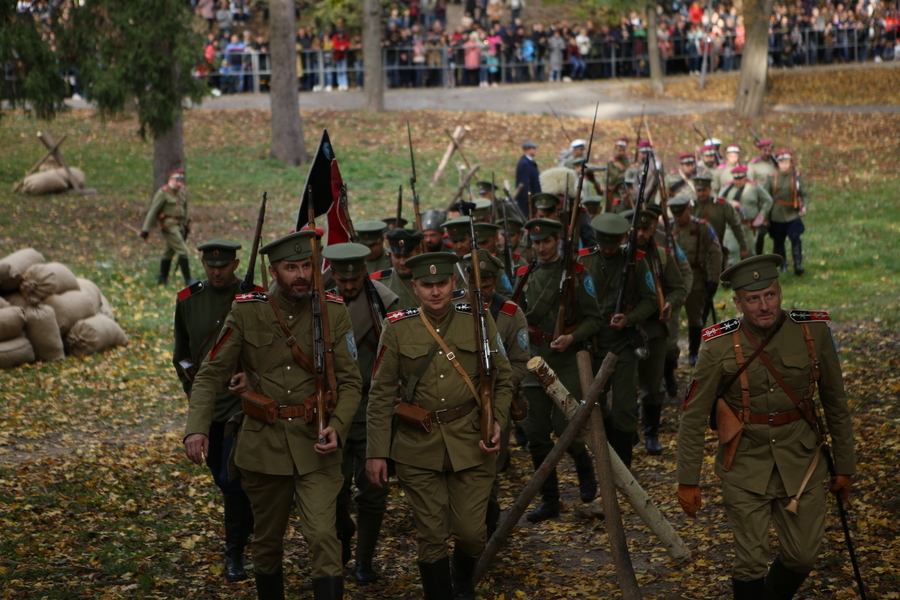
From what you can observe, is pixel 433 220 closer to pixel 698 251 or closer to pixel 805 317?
pixel 698 251

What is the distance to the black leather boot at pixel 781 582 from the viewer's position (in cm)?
557

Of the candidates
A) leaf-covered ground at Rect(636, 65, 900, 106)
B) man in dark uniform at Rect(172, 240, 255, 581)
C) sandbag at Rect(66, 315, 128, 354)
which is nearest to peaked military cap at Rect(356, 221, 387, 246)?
man in dark uniform at Rect(172, 240, 255, 581)

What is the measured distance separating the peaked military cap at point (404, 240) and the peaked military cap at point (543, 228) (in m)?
0.92

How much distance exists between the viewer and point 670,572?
22.9 ft

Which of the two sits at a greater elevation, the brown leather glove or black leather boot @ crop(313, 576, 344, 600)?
the brown leather glove

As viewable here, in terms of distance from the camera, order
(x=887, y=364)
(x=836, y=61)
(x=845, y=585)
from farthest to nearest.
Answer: (x=836, y=61) < (x=887, y=364) < (x=845, y=585)

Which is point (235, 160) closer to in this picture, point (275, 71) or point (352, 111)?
point (275, 71)

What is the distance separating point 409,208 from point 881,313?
12.9 meters

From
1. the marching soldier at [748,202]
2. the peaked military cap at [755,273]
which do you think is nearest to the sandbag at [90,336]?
the marching soldier at [748,202]

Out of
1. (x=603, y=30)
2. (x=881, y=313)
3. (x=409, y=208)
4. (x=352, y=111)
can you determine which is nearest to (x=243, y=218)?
(x=409, y=208)

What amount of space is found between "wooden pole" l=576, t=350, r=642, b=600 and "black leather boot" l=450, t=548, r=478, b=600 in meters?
0.86

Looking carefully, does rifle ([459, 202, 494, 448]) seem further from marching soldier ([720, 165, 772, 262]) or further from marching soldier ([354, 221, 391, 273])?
marching soldier ([720, 165, 772, 262])

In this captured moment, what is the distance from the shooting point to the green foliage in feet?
67.8

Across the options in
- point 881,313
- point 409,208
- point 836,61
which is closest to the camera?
point 881,313
